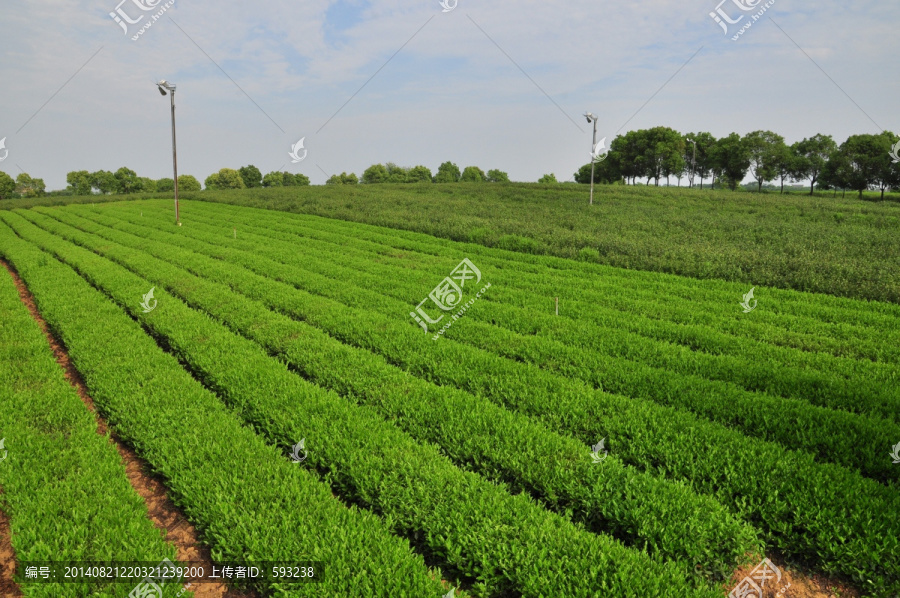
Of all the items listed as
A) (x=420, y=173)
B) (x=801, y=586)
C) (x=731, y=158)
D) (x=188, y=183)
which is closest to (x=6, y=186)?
(x=188, y=183)

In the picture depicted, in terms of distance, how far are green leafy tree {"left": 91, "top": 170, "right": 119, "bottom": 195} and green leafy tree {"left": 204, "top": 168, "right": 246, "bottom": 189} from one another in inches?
938

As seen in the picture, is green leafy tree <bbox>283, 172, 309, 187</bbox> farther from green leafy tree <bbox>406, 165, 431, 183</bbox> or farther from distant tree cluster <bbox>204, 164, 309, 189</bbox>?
green leafy tree <bbox>406, 165, 431, 183</bbox>

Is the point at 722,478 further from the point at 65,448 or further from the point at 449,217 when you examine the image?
the point at 449,217

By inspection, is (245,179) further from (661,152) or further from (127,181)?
(661,152)

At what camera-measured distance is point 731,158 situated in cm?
8644

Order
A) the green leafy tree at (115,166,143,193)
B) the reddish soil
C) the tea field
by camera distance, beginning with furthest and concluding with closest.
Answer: the green leafy tree at (115,166,143,193) < the tea field < the reddish soil

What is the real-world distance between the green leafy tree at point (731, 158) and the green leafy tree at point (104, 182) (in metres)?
145

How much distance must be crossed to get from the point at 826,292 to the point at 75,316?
2213 cm

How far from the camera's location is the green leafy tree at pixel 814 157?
85062mm

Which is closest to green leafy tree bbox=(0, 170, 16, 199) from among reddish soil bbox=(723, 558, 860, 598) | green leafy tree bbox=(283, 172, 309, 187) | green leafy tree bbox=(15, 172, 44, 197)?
green leafy tree bbox=(15, 172, 44, 197)

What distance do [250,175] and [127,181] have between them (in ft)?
101

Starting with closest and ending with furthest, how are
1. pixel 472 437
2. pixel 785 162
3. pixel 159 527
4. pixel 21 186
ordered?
1. pixel 159 527
2. pixel 472 437
3. pixel 785 162
4. pixel 21 186

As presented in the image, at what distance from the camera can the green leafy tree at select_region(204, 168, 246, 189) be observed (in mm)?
135625

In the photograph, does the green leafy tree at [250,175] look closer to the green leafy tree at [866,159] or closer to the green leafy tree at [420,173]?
the green leafy tree at [420,173]
